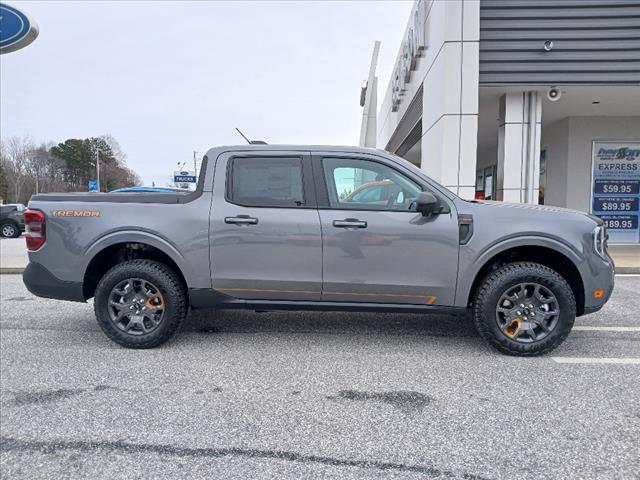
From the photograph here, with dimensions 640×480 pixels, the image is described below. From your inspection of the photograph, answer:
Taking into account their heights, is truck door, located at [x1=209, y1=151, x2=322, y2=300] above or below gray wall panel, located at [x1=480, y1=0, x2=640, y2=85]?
below

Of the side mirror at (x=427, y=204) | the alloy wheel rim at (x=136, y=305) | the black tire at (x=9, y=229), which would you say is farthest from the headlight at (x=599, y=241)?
the black tire at (x=9, y=229)

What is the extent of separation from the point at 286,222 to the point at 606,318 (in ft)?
13.6

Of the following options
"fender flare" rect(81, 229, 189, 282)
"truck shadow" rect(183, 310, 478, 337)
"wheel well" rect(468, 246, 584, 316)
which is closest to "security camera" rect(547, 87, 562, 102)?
"truck shadow" rect(183, 310, 478, 337)

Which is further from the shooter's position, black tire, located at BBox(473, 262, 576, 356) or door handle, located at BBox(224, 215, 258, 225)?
door handle, located at BBox(224, 215, 258, 225)

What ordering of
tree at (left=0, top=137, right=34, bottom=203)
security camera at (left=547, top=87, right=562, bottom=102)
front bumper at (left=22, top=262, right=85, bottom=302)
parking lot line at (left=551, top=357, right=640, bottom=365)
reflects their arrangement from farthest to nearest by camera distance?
tree at (left=0, top=137, right=34, bottom=203) → security camera at (left=547, top=87, right=562, bottom=102) → front bumper at (left=22, top=262, right=85, bottom=302) → parking lot line at (left=551, top=357, right=640, bottom=365)

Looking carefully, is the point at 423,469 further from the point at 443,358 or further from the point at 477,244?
the point at 477,244

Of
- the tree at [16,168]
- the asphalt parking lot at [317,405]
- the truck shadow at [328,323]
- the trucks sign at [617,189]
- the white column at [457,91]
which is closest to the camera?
the asphalt parking lot at [317,405]

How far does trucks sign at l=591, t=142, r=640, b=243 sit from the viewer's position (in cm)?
1234

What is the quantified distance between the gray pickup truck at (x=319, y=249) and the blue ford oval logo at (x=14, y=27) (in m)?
5.30

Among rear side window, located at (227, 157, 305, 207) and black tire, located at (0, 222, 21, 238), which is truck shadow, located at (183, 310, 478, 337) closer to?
rear side window, located at (227, 157, 305, 207)

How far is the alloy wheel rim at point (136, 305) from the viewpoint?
418 cm

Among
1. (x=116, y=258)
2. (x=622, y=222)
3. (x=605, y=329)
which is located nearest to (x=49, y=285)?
(x=116, y=258)

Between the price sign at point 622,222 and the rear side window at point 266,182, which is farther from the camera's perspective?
the price sign at point 622,222

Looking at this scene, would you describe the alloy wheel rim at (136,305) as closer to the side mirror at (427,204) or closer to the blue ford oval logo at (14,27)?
the side mirror at (427,204)
